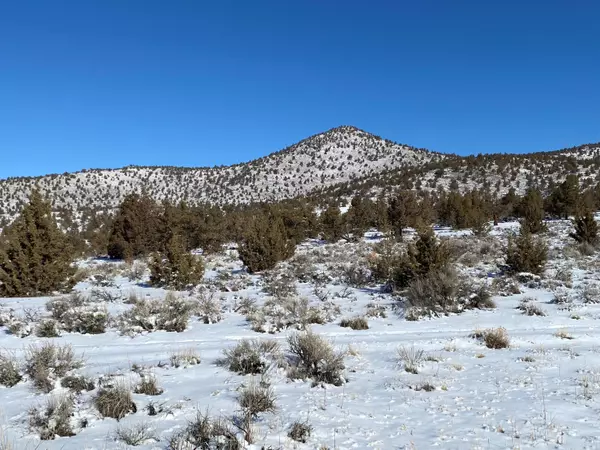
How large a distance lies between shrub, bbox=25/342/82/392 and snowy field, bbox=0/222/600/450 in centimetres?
11

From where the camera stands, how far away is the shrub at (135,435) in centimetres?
419

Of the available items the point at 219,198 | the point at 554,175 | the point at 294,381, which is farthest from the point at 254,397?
the point at 219,198

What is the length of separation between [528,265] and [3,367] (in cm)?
1464

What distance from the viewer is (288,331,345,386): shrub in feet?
19.9

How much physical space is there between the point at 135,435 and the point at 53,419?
41.6 inches

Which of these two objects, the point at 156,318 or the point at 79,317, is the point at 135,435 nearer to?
the point at 156,318

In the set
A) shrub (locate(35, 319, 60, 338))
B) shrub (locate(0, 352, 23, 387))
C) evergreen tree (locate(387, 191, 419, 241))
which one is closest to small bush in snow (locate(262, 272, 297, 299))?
shrub (locate(35, 319, 60, 338))

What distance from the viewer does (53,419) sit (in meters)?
4.52

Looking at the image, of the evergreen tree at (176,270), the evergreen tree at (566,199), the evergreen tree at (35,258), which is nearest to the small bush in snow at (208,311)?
the evergreen tree at (176,270)

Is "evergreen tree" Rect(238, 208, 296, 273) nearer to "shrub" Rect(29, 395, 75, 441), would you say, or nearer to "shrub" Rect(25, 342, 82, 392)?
"shrub" Rect(25, 342, 82, 392)

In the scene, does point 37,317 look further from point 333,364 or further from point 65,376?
point 333,364

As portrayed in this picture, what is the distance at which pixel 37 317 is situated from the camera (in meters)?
9.79

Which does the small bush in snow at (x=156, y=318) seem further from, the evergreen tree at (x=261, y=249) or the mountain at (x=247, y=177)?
the mountain at (x=247, y=177)

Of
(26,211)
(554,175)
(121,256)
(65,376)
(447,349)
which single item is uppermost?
(554,175)
